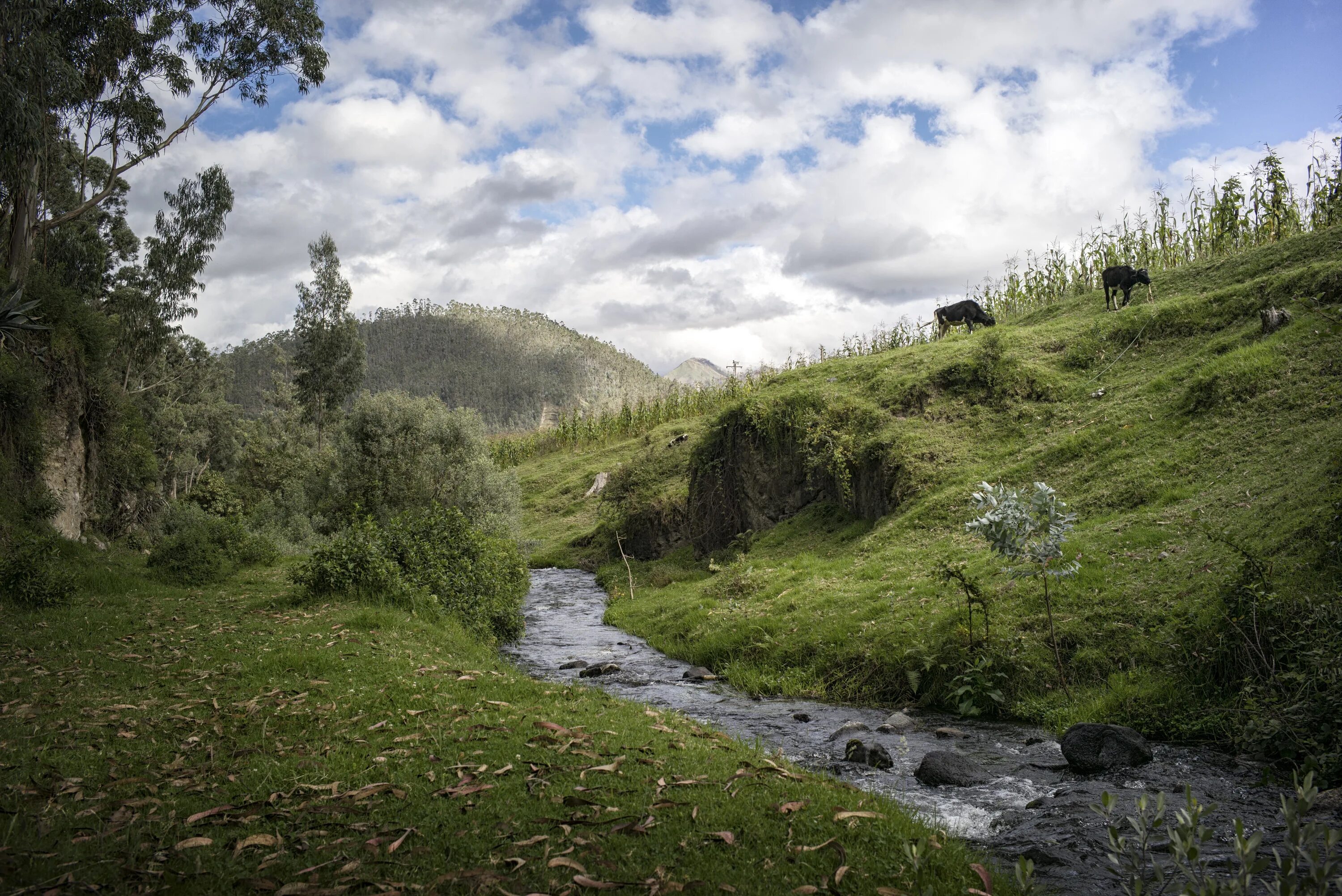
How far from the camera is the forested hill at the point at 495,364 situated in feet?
541

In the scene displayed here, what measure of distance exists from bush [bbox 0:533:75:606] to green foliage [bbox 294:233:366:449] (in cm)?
4101

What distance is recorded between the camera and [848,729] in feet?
38.8

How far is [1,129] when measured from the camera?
835 inches

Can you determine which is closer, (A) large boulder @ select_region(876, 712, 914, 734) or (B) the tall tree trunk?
(A) large boulder @ select_region(876, 712, 914, 734)

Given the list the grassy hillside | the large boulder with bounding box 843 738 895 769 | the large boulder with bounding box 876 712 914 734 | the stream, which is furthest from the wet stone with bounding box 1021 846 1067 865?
the large boulder with bounding box 876 712 914 734

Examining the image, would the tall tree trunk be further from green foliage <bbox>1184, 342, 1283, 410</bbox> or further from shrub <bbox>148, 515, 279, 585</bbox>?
green foliage <bbox>1184, 342, 1283, 410</bbox>

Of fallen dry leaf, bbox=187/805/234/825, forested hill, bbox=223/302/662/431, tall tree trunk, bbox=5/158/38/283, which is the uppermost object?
forested hill, bbox=223/302/662/431

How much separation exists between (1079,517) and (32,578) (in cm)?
2145

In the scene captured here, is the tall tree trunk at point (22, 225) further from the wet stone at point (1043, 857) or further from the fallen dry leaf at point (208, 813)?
the wet stone at point (1043, 857)

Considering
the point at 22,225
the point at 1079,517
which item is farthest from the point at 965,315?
the point at 22,225

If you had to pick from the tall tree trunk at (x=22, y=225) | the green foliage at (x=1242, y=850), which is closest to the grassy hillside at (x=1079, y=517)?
the green foliage at (x=1242, y=850)

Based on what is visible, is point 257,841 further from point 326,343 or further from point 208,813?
point 326,343

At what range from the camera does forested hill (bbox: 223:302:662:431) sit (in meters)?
165

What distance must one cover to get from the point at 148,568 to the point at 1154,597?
80.3ft
